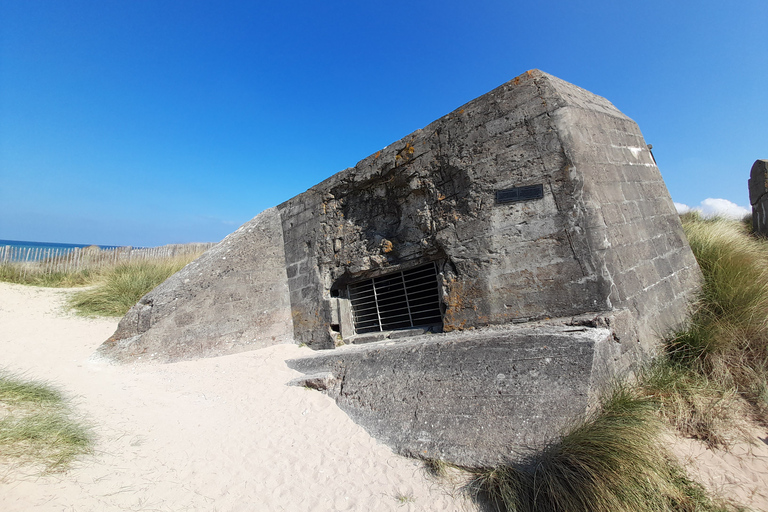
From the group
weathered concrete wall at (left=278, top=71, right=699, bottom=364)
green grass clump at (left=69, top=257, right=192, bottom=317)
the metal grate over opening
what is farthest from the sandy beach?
green grass clump at (left=69, top=257, right=192, bottom=317)

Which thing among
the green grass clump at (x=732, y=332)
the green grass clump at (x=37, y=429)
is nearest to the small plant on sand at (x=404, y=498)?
the green grass clump at (x=37, y=429)

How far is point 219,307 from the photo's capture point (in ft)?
18.2

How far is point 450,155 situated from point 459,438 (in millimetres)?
2671

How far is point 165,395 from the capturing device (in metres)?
4.16

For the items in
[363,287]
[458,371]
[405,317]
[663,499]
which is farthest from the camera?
[363,287]

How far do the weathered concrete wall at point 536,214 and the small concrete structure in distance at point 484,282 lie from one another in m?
0.02

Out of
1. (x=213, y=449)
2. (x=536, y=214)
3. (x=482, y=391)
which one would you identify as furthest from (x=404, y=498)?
(x=536, y=214)

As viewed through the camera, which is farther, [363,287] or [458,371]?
Answer: [363,287]

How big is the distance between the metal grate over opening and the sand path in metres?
1.21

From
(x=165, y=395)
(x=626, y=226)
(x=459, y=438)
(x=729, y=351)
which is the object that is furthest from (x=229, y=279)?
(x=729, y=351)

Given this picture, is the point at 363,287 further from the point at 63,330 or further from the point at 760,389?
the point at 63,330

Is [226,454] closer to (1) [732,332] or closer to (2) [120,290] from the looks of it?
(1) [732,332]

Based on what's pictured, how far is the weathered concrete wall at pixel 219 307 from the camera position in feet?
17.0

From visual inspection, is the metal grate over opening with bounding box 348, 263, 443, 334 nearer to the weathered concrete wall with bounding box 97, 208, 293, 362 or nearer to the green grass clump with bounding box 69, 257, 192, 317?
the weathered concrete wall with bounding box 97, 208, 293, 362
